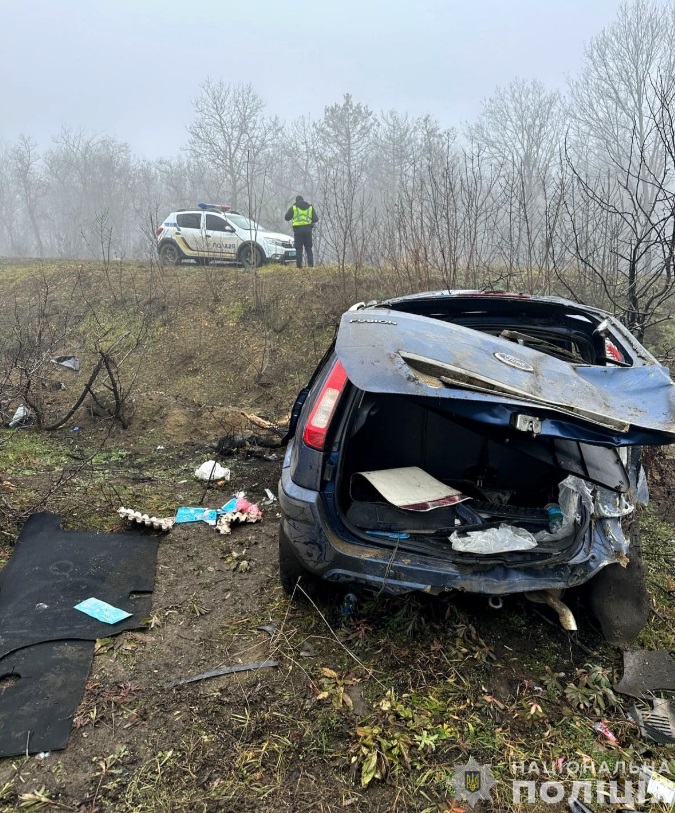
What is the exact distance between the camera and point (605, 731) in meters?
2.11

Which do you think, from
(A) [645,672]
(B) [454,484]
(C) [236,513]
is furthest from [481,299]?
(C) [236,513]

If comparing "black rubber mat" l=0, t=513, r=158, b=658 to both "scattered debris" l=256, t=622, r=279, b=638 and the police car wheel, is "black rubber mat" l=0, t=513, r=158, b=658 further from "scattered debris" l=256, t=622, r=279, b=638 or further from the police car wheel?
the police car wheel

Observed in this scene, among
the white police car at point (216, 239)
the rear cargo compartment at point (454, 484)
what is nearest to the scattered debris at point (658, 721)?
the rear cargo compartment at point (454, 484)

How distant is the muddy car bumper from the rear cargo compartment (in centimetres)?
5

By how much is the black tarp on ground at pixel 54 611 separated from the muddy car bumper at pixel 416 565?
1.11 m

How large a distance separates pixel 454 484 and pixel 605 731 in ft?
4.56

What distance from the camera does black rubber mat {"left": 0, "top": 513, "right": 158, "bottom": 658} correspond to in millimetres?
2658

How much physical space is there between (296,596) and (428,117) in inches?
1695

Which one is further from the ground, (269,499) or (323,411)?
(323,411)

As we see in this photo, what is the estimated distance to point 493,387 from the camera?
2.12 m

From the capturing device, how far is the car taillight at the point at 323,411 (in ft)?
8.39

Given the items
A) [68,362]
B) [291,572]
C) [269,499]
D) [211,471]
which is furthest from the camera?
[68,362]

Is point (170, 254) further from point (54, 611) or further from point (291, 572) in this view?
point (291, 572)

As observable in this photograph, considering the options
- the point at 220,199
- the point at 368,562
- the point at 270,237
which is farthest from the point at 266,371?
the point at 220,199
